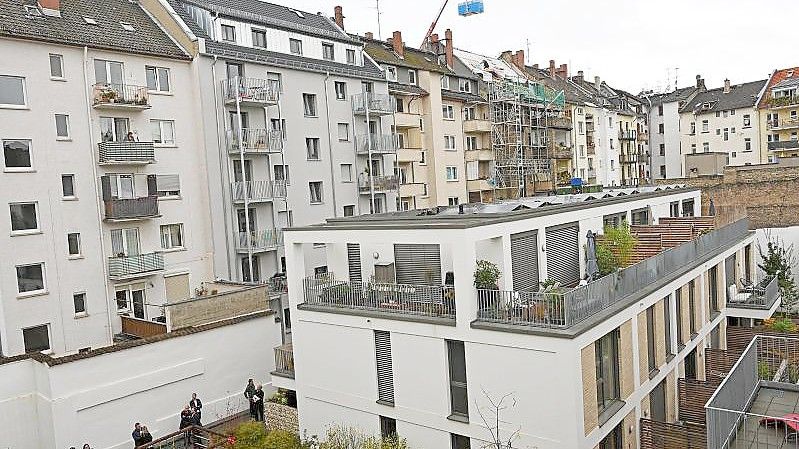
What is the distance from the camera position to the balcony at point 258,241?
30.6 m

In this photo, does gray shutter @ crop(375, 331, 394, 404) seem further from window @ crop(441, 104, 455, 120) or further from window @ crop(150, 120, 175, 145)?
window @ crop(441, 104, 455, 120)

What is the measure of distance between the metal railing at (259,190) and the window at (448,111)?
17422mm

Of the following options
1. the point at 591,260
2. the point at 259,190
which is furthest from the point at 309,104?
the point at 591,260

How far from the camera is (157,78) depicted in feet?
94.0

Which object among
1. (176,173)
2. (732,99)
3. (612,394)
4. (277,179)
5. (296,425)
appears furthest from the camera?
(732,99)

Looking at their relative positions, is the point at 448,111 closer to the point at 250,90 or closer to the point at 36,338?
the point at 250,90

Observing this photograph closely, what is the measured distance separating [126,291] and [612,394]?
19.7m

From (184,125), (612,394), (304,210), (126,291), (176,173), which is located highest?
(184,125)

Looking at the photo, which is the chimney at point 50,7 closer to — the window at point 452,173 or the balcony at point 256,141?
the balcony at point 256,141

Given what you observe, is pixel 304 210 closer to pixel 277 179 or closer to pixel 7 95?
pixel 277 179

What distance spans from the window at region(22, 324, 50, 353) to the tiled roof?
1060 centimetres

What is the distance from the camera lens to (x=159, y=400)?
2248 centimetres

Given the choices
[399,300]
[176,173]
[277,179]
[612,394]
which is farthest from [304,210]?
[612,394]

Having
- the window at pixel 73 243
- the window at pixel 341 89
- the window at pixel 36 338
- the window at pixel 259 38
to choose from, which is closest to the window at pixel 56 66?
the window at pixel 73 243
